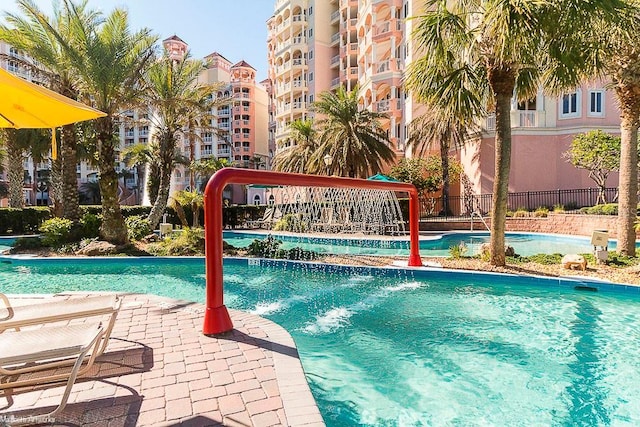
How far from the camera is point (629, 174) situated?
35.2 feet

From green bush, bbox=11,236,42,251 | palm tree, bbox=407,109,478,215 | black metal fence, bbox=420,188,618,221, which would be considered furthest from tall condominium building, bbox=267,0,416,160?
green bush, bbox=11,236,42,251

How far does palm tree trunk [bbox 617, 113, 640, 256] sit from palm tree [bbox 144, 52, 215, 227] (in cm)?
1632

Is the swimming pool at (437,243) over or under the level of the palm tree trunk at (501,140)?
under

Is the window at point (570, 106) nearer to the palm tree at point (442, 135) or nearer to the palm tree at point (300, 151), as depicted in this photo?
the palm tree at point (442, 135)

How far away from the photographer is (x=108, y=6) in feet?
48.9

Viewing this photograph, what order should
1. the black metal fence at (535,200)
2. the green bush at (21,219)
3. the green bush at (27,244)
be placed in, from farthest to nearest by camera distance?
the black metal fence at (535,200), the green bush at (21,219), the green bush at (27,244)

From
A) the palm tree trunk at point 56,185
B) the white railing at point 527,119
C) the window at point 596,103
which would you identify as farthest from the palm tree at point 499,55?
the palm tree trunk at point 56,185

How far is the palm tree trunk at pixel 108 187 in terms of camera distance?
14.4 m

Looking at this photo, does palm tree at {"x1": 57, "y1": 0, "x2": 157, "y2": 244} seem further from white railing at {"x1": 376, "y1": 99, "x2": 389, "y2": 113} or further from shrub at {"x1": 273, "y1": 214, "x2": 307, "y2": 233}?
white railing at {"x1": 376, "y1": 99, "x2": 389, "y2": 113}

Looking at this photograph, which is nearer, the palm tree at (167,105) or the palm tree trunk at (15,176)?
the palm tree at (167,105)

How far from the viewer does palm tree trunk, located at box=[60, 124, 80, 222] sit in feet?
52.0

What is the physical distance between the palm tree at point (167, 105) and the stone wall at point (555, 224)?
45.0 ft

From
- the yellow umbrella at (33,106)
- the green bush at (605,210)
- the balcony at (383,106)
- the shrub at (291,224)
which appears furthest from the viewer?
the balcony at (383,106)

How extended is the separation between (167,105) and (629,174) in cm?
1722
